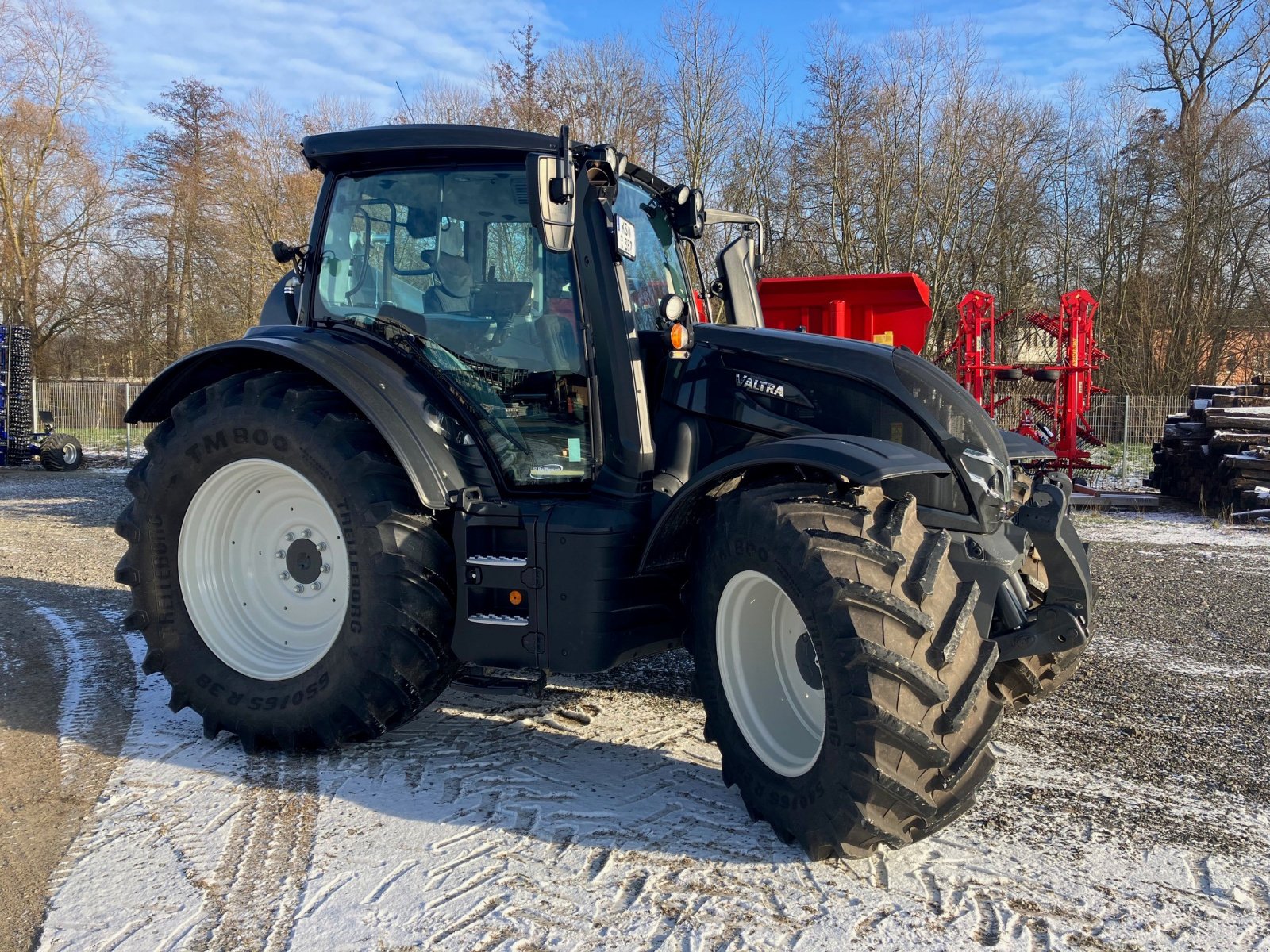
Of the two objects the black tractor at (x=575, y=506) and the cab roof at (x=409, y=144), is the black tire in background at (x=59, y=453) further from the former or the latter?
the cab roof at (x=409, y=144)

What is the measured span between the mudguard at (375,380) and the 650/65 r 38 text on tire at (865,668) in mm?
1186

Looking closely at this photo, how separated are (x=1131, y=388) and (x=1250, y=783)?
2517cm

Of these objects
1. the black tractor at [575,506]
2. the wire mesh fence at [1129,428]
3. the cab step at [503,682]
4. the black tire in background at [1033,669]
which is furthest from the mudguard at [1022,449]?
the wire mesh fence at [1129,428]

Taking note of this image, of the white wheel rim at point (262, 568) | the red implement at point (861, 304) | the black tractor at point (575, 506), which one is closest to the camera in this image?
the black tractor at point (575, 506)

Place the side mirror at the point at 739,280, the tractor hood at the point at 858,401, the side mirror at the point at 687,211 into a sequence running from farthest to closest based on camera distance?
the side mirror at the point at 739,280, the side mirror at the point at 687,211, the tractor hood at the point at 858,401

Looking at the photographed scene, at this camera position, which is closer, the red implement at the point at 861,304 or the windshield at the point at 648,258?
the windshield at the point at 648,258

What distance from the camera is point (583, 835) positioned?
3.12 meters

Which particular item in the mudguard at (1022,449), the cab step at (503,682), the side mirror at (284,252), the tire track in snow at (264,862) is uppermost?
the side mirror at (284,252)

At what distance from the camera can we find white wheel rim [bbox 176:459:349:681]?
403 centimetres

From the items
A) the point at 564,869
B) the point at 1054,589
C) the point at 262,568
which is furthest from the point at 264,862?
the point at 1054,589

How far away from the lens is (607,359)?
3.74m

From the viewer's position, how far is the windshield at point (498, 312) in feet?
12.6

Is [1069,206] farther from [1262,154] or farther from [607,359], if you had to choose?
[607,359]

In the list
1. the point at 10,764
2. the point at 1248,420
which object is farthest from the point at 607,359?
the point at 1248,420
